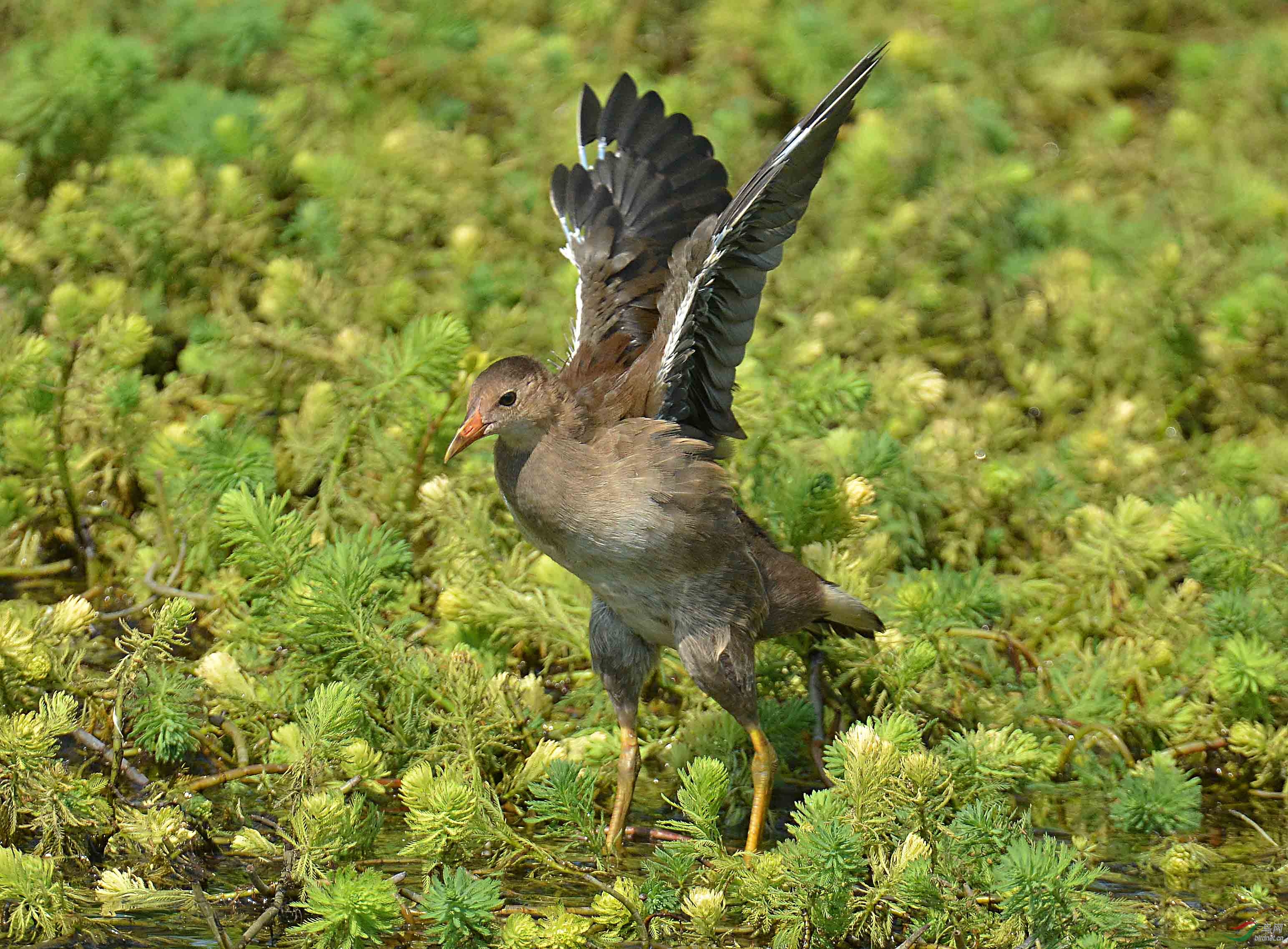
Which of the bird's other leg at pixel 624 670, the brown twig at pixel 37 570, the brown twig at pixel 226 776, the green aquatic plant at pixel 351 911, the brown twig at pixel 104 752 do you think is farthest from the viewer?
the brown twig at pixel 37 570

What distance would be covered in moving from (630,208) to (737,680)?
1750mm

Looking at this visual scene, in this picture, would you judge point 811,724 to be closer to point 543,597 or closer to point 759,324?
point 543,597

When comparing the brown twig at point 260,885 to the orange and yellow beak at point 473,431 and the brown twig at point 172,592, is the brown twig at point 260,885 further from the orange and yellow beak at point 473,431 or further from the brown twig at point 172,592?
the brown twig at point 172,592

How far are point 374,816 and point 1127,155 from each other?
6194 mm

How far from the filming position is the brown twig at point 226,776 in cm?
445

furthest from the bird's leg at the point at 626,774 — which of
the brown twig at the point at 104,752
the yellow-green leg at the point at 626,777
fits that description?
the brown twig at the point at 104,752

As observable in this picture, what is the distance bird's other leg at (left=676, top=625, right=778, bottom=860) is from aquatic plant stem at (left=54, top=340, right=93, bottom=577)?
2.30 meters

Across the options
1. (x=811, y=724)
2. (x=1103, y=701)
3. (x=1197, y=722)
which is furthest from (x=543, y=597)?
(x=1197, y=722)

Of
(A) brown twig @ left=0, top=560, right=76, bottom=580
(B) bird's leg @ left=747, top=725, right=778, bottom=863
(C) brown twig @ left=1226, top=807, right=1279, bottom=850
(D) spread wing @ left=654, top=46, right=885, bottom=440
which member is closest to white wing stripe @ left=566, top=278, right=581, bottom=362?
(D) spread wing @ left=654, top=46, right=885, bottom=440

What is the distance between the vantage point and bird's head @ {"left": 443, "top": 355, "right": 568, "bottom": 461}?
14.9 ft

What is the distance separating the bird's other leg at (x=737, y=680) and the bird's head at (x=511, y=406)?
0.77 m

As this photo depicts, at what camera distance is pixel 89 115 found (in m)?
6.94

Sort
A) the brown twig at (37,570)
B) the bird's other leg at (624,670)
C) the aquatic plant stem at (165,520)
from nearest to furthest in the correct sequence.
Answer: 1. the bird's other leg at (624,670)
2. the aquatic plant stem at (165,520)
3. the brown twig at (37,570)

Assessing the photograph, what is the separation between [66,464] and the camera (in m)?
5.44
